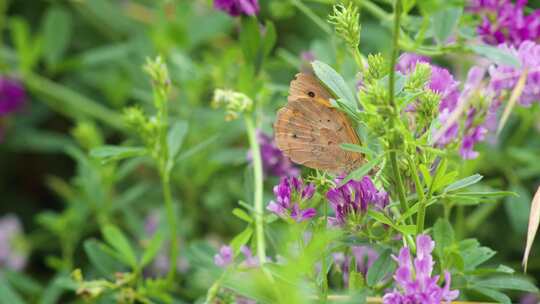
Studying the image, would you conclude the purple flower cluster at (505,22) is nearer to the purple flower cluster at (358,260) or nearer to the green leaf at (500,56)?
the green leaf at (500,56)

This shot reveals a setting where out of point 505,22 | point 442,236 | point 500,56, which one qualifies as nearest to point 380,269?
point 442,236

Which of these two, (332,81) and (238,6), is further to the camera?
(238,6)

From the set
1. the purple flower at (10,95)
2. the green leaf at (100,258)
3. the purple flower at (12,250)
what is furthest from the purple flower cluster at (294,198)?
the purple flower at (10,95)

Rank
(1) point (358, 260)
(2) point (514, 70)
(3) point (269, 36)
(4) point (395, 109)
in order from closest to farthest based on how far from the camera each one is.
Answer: (4) point (395, 109)
(2) point (514, 70)
(1) point (358, 260)
(3) point (269, 36)

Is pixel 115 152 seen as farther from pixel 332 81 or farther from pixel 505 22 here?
pixel 505 22

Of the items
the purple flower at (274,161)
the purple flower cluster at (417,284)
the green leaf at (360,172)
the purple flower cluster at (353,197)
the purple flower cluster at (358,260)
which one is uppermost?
the green leaf at (360,172)

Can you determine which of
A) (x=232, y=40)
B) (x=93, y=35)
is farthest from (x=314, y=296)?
(x=93, y=35)

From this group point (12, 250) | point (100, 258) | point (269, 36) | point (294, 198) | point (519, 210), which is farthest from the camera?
point (12, 250)
